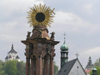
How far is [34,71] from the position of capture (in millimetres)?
26719

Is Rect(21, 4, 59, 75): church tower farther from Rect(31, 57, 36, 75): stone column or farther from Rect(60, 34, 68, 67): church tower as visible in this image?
Rect(60, 34, 68, 67): church tower

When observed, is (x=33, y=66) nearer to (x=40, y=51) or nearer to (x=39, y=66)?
(x=39, y=66)

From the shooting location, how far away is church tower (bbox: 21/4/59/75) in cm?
2634

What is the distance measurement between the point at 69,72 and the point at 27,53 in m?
41.7

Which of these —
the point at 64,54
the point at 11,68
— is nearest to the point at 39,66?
the point at 64,54

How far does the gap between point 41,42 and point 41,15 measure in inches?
103

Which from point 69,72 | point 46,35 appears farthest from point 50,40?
point 69,72

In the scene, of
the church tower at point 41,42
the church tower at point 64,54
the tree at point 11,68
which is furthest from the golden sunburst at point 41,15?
the tree at point 11,68

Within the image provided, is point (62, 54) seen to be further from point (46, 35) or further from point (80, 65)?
point (46, 35)

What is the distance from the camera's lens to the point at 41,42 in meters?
26.3

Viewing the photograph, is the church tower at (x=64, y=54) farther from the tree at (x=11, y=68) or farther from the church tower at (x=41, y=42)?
the tree at (x=11, y=68)

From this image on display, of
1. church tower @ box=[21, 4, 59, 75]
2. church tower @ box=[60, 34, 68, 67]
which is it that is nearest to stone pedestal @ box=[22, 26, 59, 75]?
church tower @ box=[21, 4, 59, 75]

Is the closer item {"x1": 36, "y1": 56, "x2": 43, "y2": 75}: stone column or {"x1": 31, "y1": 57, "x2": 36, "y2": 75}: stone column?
{"x1": 36, "y1": 56, "x2": 43, "y2": 75}: stone column

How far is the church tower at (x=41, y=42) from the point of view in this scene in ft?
86.4
